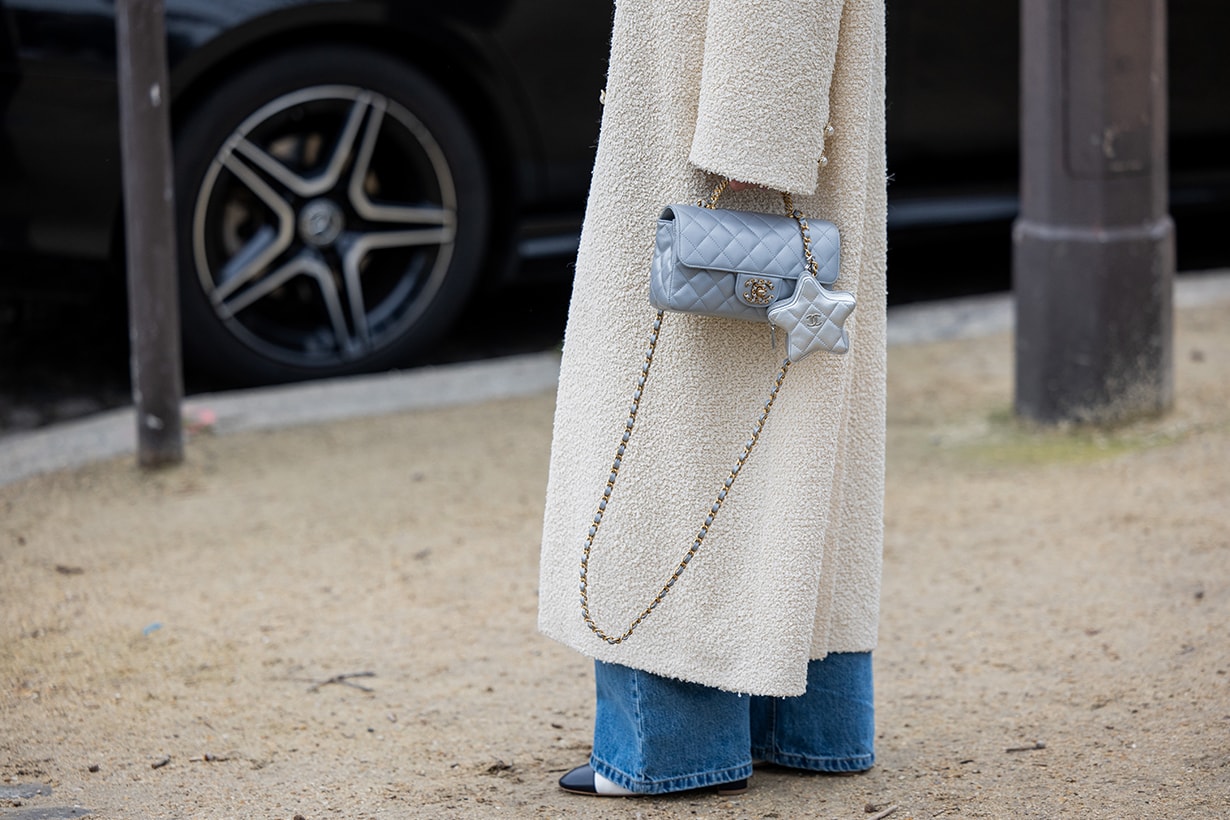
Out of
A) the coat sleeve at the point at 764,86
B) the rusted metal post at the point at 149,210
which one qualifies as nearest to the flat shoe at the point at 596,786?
the coat sleeve at the point at 764,86

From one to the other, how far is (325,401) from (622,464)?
93.8 inches

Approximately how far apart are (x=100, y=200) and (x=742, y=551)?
257 centimetres

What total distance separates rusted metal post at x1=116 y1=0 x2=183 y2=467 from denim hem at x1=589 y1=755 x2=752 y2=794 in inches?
77.1

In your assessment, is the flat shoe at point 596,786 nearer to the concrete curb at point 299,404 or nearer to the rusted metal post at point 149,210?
the rusted metal post at point 149,210

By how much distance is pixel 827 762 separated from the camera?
7.91 feet

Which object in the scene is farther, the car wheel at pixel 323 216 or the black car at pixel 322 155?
the car wheel at pixel 323 216

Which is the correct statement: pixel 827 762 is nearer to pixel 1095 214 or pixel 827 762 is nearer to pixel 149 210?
pixel 1095 214

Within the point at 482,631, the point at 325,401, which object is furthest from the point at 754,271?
the point at 325,401

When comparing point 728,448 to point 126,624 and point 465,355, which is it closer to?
point 126,624

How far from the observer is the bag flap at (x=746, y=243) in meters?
2.01

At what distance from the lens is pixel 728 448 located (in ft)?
7.15

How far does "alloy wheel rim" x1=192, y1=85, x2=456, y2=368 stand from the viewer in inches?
170

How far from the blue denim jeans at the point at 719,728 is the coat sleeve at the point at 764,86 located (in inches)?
28.4

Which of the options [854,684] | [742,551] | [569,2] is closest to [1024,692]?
[854,684]
